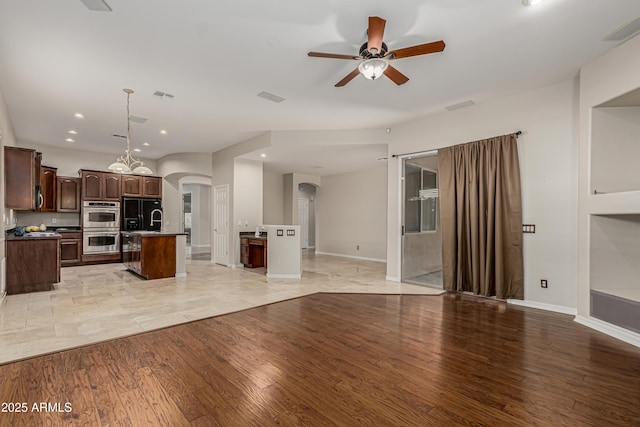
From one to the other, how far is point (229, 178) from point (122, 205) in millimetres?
3399

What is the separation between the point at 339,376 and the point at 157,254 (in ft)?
17.1

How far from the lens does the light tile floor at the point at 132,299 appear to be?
10.6ft

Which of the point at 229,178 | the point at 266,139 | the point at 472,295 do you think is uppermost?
the point at 266,139

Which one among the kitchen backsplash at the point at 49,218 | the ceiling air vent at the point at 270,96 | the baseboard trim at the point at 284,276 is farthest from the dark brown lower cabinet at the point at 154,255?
the ceiling air vent at the point at 270,96

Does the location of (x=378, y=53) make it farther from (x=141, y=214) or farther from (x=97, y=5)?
(x=141, y=214)

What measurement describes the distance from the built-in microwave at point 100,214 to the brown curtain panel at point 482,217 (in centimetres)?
848

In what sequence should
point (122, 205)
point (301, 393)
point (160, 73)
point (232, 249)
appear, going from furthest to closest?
point (122, 205), point (232, 249), point (160, 73), point (301, 393)

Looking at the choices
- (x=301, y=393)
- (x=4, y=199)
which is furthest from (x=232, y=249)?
(x=301, y=393)

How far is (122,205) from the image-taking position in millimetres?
8555

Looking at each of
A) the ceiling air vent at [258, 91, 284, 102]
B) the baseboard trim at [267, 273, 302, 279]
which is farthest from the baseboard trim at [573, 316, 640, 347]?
the ceiling air vent at [258, 91, 284, 102]

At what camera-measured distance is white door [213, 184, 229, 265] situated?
26.2ft

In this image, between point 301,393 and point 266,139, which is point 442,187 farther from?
point 301,393

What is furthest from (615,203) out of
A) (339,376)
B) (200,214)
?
(200,214)

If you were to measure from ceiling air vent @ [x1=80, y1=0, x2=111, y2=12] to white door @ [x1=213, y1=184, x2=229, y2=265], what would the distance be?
5388mm
